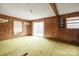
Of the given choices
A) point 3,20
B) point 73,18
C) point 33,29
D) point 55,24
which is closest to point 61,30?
point 55,24

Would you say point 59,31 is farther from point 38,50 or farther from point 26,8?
point 38,50

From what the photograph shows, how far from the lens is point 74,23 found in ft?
19.2

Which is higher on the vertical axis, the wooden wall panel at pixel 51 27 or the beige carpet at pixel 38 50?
the wooden wall panel at pixel 51 27

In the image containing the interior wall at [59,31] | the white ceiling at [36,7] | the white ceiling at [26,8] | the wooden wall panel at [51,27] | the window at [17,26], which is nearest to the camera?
the white ceiling at [36,7]

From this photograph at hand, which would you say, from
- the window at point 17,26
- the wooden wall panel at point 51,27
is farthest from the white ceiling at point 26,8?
the window at point 17,26

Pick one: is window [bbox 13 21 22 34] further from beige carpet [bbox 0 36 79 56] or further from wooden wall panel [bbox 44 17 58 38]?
beige carpet [bbox 0 36 79 56]

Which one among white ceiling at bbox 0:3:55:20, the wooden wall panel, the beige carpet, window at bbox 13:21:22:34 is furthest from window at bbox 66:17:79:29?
window at bbox 13:21:22:34

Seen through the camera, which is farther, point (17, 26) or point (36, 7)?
point (17, 26)

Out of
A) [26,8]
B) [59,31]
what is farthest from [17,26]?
[59,31]

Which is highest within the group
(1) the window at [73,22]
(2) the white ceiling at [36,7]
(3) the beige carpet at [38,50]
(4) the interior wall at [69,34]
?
(2) the white ceiling at [36,7]

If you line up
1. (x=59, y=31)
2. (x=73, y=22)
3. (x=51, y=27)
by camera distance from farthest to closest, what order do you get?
(x=51, y=27), (x=59, y=31), (x=73, y=22)

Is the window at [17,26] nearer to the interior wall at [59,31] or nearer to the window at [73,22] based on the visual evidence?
the interior wall at [59,31]

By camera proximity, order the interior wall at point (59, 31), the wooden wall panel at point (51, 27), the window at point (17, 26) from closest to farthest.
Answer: the interior wall at point (59, 31) < the wooden wall panel at point (51, 27) < the window at point (17, 26)

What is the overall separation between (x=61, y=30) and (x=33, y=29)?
424cm
